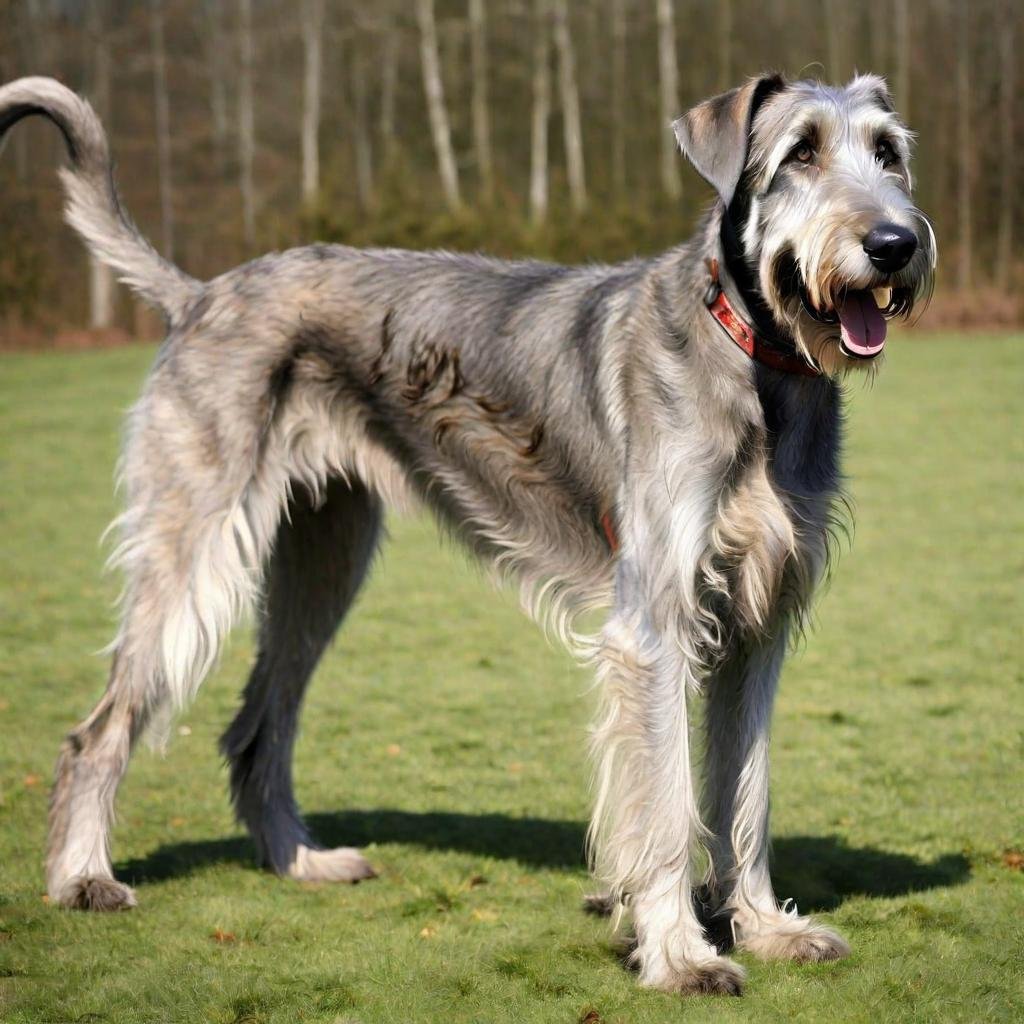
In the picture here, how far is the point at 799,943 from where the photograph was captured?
4246 millimetres

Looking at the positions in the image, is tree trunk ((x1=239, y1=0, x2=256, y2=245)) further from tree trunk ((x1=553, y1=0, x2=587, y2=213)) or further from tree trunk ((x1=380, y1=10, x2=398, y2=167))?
tree trunk ((x1=553, y1=0, x2=587, y2=213))

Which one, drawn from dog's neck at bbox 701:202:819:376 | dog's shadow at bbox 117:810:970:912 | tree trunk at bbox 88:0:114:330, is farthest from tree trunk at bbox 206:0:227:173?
dog's neck at bbox 701:202:819:376

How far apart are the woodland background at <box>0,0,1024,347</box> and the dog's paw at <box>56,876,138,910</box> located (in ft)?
85.5

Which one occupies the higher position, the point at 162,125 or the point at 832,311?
the point at 162,125

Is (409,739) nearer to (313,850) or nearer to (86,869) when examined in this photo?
(313,850)

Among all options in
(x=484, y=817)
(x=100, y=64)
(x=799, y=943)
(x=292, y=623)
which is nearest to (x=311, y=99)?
(x=100, y=64)

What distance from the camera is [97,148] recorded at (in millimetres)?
5258

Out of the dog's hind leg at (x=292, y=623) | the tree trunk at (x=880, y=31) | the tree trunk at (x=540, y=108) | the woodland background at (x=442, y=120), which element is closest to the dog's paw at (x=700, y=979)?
the dog's hind leg at (x=292, y=623)

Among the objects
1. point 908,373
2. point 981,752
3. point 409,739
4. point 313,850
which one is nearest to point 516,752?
point 409,739

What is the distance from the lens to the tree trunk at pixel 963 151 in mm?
34906

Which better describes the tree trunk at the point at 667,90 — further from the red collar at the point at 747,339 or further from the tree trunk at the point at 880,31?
the red collar at the point at 747,339

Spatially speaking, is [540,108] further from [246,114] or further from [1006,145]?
[1006,145]

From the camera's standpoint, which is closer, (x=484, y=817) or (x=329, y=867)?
(x=329, y=867)

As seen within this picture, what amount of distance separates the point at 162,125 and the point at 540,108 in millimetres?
9744
